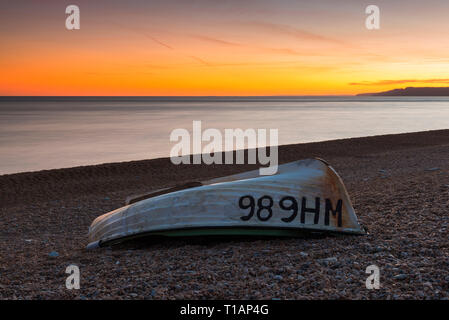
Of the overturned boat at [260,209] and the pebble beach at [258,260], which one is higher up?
the overturned boat at [260,209]

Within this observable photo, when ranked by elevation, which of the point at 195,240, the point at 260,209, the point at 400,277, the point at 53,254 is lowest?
the point at 53,254

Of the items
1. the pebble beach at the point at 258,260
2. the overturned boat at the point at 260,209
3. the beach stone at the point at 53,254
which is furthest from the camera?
the beach stone at the point at 53,254

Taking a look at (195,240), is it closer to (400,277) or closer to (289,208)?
(289,208)

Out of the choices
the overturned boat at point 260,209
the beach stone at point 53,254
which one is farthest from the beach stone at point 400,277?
the beach stone at point 53,254

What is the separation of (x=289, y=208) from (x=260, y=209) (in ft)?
1.08

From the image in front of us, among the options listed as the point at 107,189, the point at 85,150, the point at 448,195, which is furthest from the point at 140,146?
the point at 448,195

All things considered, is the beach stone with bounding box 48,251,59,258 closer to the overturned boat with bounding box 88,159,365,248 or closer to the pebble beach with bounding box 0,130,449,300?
the pebble beach with bounding box 0,130,449,300

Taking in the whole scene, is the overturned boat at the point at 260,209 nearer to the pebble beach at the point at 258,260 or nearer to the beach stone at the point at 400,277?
the pebble beach at the point at 258,260

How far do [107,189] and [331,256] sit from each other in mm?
8594

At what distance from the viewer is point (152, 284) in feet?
12.4

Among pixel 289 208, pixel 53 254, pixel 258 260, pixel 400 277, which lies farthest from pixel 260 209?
pixel 53 254

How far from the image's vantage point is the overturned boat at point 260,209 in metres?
4.88

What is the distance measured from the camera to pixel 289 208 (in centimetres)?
494
